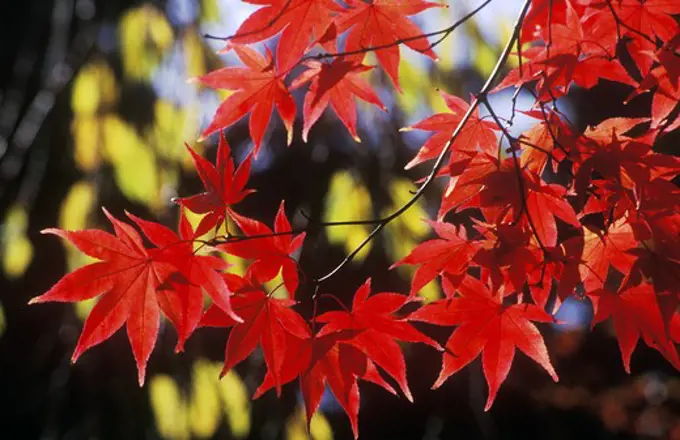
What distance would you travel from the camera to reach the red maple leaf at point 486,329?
844mm

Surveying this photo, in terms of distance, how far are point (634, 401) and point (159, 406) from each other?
3229 millimetres

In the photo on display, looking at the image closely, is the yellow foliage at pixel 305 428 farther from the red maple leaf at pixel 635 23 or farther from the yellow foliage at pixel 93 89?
the red maple leaf at pixel 635 23

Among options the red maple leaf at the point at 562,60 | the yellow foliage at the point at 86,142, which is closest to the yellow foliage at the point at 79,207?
the yellow foliage at the point at 86,142

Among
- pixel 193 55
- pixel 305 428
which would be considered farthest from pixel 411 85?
pixel 305 428

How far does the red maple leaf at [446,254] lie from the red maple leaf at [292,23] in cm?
25

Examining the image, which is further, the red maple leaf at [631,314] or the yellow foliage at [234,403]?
the yellow foliage at [234,403]

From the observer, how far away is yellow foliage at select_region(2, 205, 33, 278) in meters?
1.75

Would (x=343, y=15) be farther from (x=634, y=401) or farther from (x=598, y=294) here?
(x=634, y=401)

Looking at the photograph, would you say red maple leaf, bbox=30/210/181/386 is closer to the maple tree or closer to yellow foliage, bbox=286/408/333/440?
the maple tree

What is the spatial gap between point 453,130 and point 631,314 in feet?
1.00

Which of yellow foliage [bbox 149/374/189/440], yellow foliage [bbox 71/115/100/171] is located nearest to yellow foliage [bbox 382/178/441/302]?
yellow foliage [bbox 149/374/189/440]

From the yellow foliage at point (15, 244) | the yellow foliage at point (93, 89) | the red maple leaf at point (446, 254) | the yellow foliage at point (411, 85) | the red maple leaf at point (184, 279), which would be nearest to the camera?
the red maple leaf at point (184, 279)

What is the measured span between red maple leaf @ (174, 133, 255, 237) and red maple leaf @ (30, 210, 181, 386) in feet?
0.23

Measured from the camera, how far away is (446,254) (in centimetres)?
83
